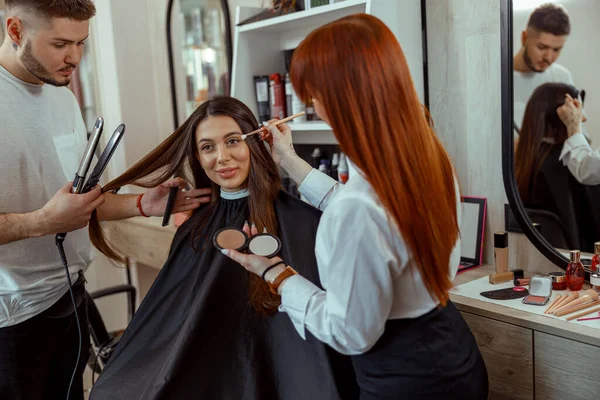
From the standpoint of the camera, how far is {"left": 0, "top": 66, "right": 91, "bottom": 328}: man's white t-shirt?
65.7 inches

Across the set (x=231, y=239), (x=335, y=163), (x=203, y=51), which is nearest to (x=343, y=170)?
(x=335, y=163)

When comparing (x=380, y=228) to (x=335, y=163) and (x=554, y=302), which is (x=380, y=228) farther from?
(x=335, y=163)

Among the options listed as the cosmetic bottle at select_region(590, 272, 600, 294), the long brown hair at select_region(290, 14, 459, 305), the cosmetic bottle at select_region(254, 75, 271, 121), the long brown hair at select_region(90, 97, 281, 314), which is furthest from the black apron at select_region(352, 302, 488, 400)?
the cosmetic bottle at select_region(254, 75, 271, 121)

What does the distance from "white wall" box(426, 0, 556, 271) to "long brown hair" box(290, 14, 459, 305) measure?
885mm

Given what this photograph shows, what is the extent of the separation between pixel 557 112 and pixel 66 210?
54.4 inches

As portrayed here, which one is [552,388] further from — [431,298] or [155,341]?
[155,341]

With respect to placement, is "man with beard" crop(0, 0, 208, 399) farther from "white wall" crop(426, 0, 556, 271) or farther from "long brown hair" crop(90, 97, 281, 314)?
"white wall" crop(426, 0, 556, 271)

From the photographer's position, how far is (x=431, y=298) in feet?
3.73

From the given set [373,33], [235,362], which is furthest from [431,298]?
[235,362]

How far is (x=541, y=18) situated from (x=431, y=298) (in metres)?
1.01

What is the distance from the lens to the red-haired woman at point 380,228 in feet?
3.42

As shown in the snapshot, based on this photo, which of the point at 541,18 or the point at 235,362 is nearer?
the point at 235,362

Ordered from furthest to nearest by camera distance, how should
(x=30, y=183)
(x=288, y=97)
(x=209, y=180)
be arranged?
1. (x=288, y=97)
2. (x=209, y=180)
3. (x=30, y=183)

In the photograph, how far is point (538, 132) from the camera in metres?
1.78
